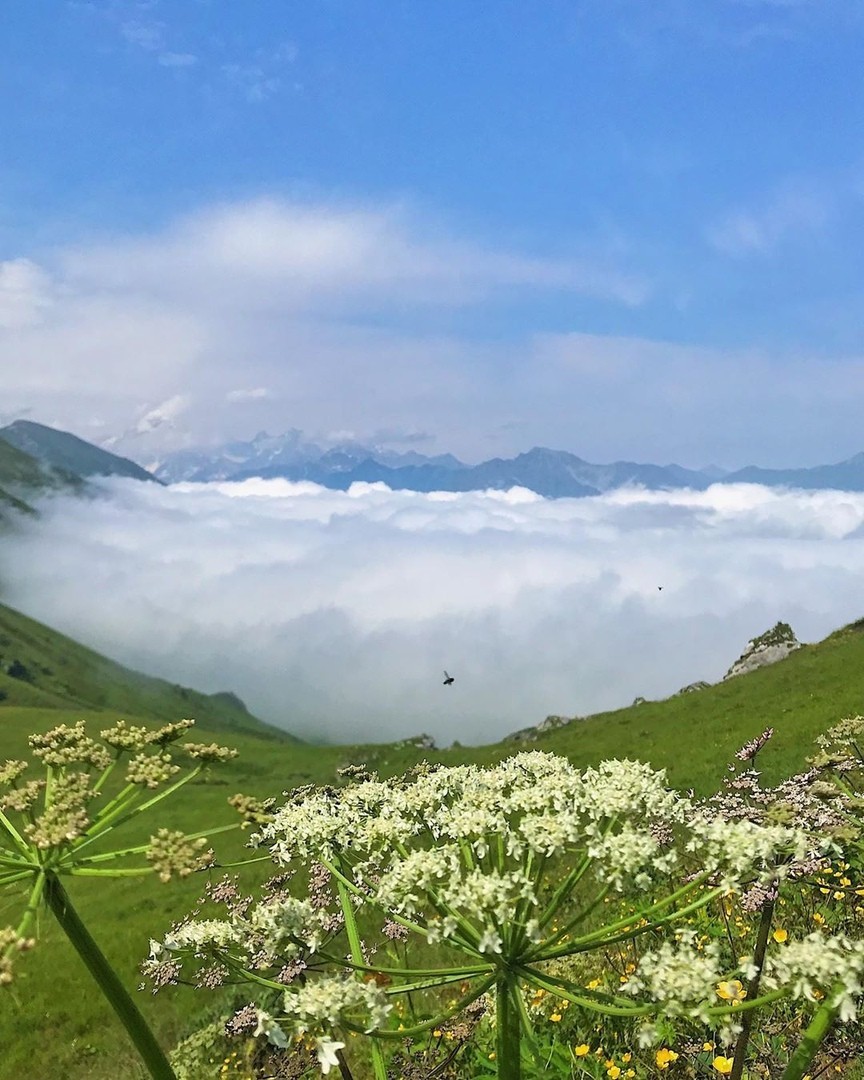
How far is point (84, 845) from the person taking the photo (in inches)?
153

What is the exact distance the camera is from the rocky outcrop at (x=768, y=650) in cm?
8025

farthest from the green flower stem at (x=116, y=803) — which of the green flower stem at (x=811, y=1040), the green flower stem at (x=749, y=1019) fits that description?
the green flower stem at (x=749, y=1019)

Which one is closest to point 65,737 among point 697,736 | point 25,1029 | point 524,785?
point 524,785

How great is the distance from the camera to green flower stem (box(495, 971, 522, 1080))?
3768 millimetres

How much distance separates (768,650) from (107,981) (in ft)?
287

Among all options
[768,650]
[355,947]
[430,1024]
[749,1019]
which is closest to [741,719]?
[768,650]

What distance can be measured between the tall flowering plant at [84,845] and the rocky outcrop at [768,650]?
79.7m

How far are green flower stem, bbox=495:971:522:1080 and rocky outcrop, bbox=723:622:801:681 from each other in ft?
261

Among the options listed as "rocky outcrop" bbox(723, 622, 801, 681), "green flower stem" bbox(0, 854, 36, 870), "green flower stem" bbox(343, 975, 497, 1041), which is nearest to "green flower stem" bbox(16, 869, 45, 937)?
"green flower stem" bbox(0, 854, 36, 870)

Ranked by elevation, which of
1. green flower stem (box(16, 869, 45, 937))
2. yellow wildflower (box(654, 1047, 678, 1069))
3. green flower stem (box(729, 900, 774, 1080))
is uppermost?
green flower stem (box(16, 869, 45, 937))

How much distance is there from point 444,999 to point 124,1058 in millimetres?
7626

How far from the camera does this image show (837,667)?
57125mm

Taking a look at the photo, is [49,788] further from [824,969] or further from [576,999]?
[824,969]

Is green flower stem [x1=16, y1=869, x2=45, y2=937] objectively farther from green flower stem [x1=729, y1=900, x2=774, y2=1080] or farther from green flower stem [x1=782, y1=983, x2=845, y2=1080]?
green flower stem [x1=729, y1=900, x2=774, y2=1080]
